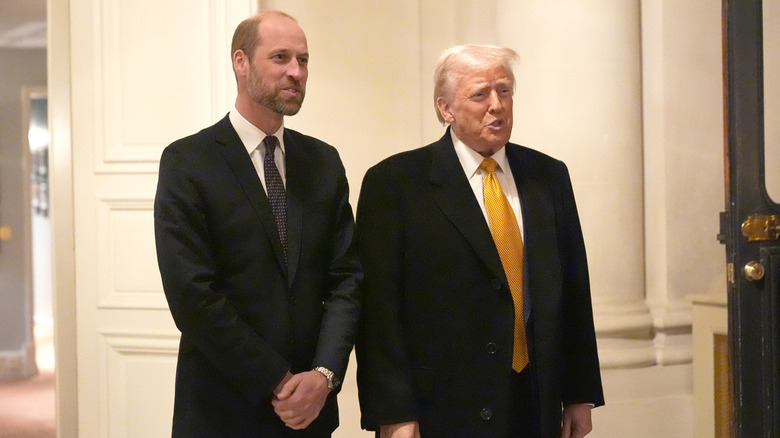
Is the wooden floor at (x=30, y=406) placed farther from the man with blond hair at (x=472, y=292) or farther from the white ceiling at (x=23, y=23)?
the man with blond hair at (x=472, y=292)

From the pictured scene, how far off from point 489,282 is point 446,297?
112 millimetres

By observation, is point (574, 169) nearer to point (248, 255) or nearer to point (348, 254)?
point (348, 254)

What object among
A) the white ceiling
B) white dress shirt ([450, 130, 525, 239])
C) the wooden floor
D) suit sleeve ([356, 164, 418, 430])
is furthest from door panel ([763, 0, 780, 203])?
the white ceiling

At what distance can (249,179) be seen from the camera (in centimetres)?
201

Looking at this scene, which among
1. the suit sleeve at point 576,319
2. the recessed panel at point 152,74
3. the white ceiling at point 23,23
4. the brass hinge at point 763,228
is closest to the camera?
Result: the suit sleeve at point 576,319

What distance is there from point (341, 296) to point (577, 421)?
70 cm

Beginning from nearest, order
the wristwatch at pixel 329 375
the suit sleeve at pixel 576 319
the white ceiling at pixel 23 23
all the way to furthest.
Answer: the wristwatch at pixel 329 375, the suit sleeve at pixel 576 319, the white ceiling at pixel 23 23

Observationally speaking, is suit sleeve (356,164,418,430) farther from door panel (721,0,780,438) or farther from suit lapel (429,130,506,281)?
door panel (721,0,780,438)

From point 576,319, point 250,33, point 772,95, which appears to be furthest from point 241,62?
point 772,95

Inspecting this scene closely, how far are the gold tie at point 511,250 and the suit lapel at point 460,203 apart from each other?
0.03 m

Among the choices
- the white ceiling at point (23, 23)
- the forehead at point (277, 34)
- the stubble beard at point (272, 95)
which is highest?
the white ceiling at point (23, 23)

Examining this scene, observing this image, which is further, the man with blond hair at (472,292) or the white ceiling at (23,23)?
the white ceiling at (23,23)

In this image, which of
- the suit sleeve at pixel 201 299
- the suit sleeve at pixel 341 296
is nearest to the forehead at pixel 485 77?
the suit sleeve at pixel 341 296

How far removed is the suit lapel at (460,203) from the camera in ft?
6.95
